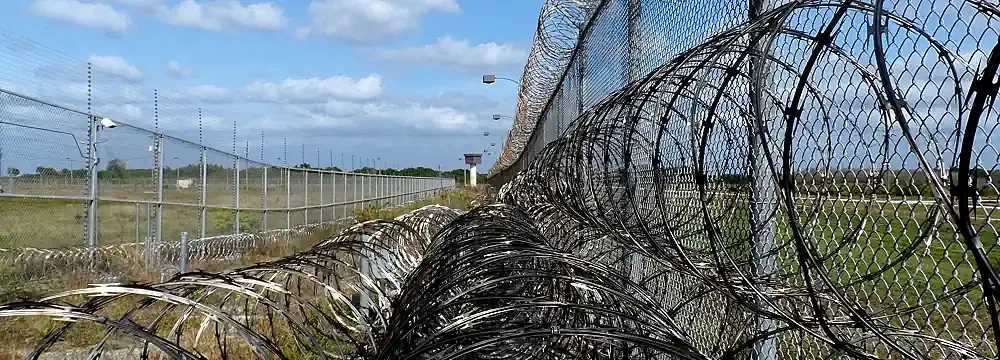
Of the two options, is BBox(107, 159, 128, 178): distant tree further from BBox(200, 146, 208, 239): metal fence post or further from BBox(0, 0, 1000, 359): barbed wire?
BBox(0, 0, 1000, 359): barbed wire

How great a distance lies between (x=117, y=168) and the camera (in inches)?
450

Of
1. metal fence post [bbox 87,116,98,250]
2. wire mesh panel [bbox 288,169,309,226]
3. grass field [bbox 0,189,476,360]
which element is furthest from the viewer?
wire mesh panel [bbox 288,169,309,226]

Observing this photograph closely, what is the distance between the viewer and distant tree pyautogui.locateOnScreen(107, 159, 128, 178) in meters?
11.1

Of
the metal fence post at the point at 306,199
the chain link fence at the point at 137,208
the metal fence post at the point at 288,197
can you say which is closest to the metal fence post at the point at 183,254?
the chain link fence at the point at 137,208

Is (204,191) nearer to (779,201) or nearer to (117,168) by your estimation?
(117,168)

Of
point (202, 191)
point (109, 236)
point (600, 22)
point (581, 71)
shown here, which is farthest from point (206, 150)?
point (600, 22)

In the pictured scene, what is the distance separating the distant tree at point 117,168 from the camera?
11.1m

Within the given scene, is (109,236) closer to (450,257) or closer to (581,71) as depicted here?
(581,71)

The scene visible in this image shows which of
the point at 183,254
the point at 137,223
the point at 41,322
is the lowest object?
the point at 41,322

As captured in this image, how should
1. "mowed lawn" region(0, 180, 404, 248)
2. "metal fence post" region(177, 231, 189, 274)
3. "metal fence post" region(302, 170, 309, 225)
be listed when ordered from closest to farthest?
"mowed lawn" region(0, 180, 404, 248) → "metal fence post" region(177, 231, 189, 274) → "metal fence post" region(302, 170, 309, 225)

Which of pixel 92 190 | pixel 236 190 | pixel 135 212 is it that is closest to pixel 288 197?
pixel 236 190

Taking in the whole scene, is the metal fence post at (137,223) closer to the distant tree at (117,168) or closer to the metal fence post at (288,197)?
the distant tree at (117,168)

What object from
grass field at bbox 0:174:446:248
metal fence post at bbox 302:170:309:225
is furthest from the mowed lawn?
metal fence post at bbox 302:170:309:225

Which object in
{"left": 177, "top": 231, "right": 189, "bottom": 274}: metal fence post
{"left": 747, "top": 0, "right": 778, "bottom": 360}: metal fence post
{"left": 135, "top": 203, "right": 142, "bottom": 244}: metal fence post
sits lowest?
{"left": 177, "top": 231, "right": 189, "bottom": 274}: metal fence post
